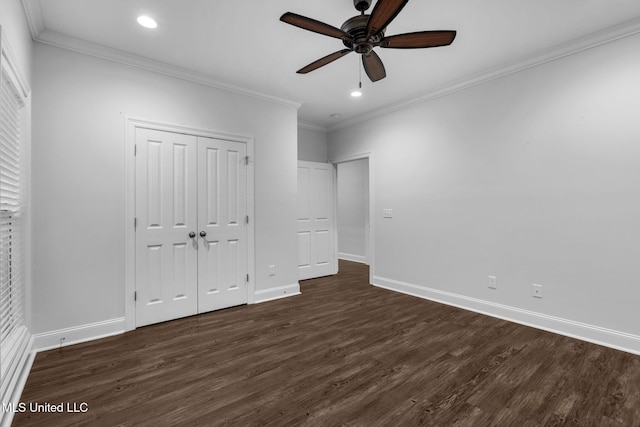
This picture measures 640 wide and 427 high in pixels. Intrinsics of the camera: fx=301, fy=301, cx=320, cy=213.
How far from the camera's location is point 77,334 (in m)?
2.78

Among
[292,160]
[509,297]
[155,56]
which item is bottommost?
[509,297]

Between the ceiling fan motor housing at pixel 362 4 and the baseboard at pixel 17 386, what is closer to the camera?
the baseboard at pixel 17 386

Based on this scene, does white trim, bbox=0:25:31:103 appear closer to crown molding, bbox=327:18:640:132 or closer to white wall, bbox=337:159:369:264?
crown molding, bbox=327:18:640:132

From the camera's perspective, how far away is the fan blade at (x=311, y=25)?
1.90 metres

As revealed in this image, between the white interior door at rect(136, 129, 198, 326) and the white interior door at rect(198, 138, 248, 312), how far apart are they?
0.09 meters

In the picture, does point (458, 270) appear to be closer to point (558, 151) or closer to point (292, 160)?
point (558, 151)

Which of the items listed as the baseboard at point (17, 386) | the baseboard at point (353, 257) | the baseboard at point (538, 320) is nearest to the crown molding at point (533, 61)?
the baseboard at point (538, 320)

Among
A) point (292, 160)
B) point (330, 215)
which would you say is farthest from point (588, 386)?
point (330, 215)

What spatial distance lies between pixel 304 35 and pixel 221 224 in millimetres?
2252

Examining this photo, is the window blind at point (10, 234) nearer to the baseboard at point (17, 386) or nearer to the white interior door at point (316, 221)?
the baseboard at point (17, 386)

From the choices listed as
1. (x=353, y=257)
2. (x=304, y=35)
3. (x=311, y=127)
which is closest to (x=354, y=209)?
(x=353, y=257)

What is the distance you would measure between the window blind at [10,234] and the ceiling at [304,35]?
81cm

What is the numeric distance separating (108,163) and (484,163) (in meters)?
4.08

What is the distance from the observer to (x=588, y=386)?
6.80 feet
